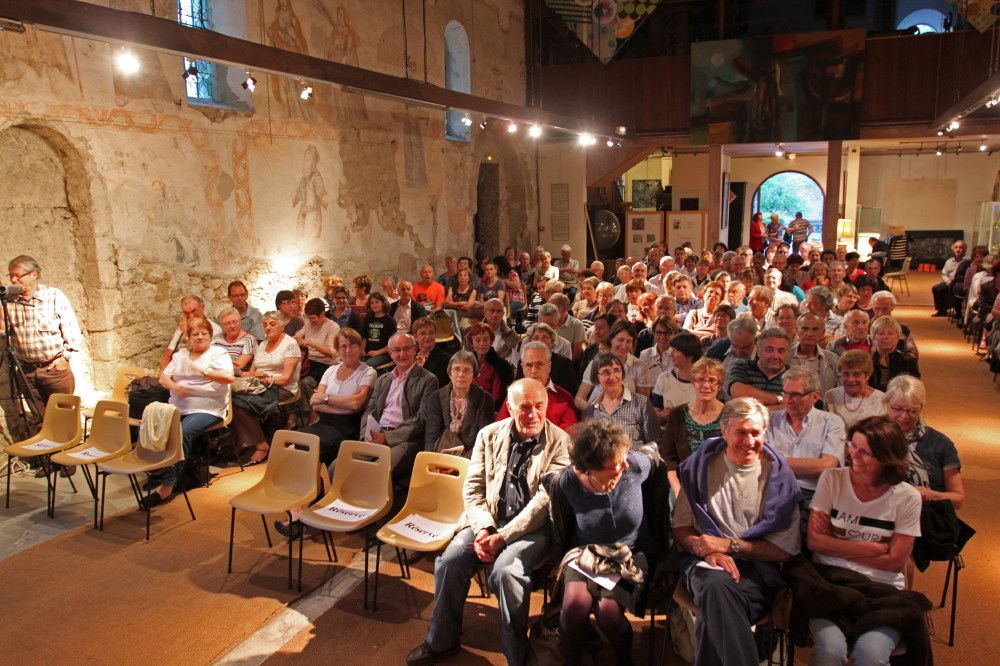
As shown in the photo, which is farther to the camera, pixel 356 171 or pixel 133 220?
pixel 356 171

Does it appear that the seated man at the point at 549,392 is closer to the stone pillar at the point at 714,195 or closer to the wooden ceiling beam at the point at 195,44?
the wooden ceiling beam at the point at 195,44

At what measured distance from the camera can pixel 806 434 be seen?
12.8 ft

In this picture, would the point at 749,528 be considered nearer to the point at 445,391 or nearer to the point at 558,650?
the point at 558,650

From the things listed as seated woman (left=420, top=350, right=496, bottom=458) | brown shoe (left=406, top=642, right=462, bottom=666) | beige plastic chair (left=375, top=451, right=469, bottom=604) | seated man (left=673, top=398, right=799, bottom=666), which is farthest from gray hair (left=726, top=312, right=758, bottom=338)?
brown shoe (left=406, top=642, right=462, bottom=666)

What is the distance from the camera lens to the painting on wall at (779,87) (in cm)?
1402

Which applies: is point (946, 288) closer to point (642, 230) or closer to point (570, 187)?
point (642, 230)

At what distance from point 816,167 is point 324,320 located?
17.3m


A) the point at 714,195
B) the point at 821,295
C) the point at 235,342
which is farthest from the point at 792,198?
the point at 235,342

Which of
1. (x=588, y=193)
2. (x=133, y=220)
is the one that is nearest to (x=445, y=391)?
(x=133, y=220)

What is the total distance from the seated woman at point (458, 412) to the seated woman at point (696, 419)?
3.87 ft

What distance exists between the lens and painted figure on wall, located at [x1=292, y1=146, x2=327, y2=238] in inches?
379

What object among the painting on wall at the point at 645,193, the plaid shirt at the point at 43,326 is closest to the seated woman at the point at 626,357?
Answer: the plaid shirt at the point at 43,326

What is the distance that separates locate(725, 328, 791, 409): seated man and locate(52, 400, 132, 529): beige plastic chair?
431cm

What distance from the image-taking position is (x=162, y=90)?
7605 mm
